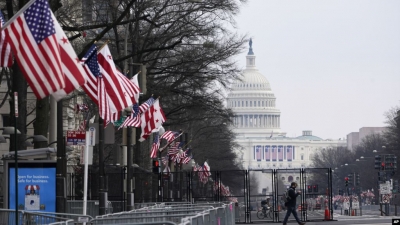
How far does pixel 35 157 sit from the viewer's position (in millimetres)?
25422

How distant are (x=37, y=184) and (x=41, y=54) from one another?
812 cm

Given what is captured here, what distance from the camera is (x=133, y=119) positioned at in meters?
36.6

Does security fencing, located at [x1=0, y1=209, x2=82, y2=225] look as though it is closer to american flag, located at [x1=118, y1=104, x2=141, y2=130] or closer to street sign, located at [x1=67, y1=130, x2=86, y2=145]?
street sign, located at [x1=67, y1=130, x2=86, y2=145]

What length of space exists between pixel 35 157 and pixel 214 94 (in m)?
28.4

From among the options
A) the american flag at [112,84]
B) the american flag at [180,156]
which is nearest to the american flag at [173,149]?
the american flag at [180,156]

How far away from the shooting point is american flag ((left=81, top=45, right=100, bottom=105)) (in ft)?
79.3

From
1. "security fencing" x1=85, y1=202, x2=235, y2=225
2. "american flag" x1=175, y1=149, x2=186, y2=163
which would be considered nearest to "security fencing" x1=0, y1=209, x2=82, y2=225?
"security fencing" x1=85, y1=202, x2=235, y2=225

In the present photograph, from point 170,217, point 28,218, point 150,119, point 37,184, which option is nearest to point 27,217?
point 28,218

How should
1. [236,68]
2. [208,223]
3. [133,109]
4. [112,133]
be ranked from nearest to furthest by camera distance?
1. [208,223]
2. [112,133]
3. [133,109]
4. [236,68]

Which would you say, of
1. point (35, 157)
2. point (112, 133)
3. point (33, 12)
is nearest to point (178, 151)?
point (112, 133)

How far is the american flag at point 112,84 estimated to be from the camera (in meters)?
24.9

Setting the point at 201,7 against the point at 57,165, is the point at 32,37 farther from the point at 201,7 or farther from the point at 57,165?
the point at 201,7

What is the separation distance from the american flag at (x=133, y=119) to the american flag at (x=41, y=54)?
18.9 meters

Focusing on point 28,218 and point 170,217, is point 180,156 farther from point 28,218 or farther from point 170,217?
point 28,218
